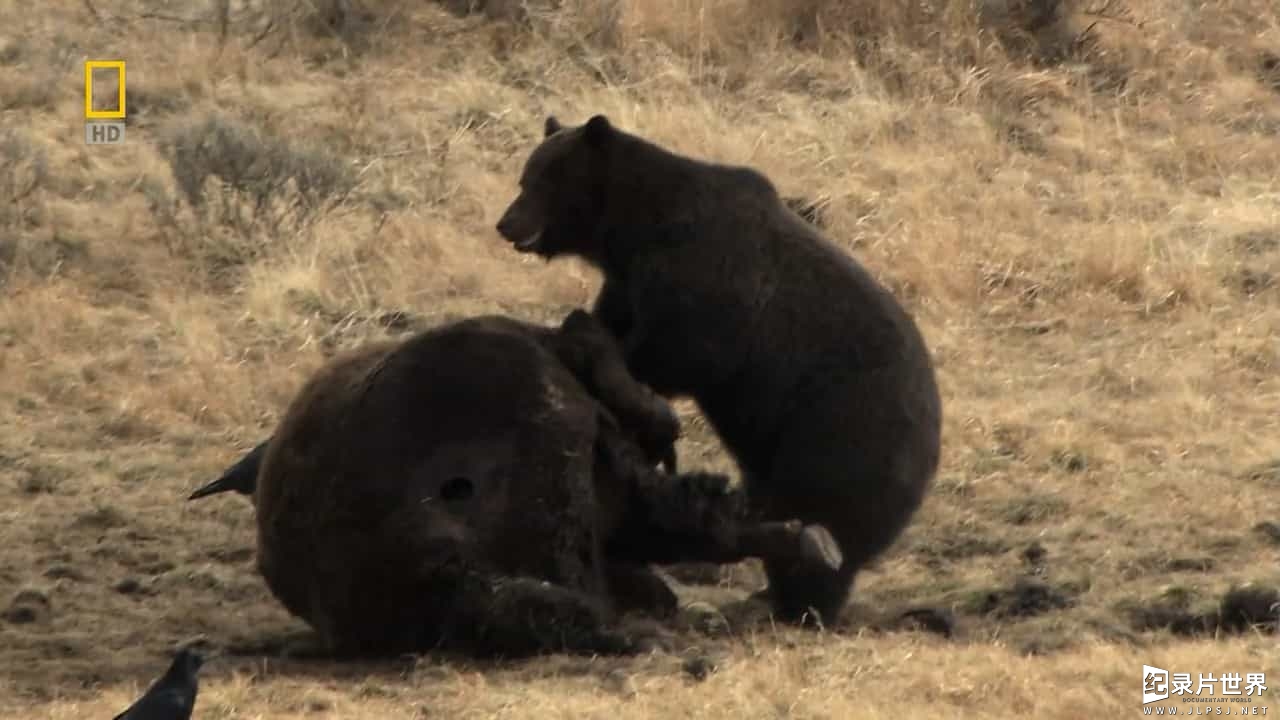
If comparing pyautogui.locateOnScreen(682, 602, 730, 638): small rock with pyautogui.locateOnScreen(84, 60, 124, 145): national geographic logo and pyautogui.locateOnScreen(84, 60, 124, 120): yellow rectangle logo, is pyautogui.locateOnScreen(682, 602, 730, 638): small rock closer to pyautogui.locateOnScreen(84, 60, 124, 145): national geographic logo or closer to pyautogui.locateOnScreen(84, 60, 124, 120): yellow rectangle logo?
pyautogui.locateOnScreen(84, 60, 124, 145): national geographic logo

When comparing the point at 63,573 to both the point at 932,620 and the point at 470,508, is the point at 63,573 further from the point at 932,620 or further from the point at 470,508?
the point at 932,620

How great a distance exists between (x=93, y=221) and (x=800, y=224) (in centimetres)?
617

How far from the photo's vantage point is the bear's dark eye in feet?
22.3

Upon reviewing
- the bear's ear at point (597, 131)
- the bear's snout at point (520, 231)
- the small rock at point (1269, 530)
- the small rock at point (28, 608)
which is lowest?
the small rock at point (28, 608)

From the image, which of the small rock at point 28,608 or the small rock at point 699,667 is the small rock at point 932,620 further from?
the small rock at point 28,608

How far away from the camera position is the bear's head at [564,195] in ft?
26.9

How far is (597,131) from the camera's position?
26.8ft

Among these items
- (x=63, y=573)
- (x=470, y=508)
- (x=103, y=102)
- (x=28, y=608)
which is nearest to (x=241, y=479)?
(x=63, y=573)

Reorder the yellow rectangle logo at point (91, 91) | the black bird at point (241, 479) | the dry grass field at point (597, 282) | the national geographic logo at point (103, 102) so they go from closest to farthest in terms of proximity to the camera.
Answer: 1. the dry grass field at point (597, 282)
2. the black bird at point (241, 479)
3. the national geographic logo at point (103, 102)
4. the yellow rectangle logo at point (91, 91)

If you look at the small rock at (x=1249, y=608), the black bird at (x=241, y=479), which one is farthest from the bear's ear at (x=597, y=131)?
the small rock at (x=1249, y=608)

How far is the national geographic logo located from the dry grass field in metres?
0.12

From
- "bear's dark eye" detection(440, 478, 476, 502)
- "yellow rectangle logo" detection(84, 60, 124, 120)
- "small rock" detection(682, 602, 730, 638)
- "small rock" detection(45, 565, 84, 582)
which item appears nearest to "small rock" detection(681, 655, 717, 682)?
"small rock" detection(682, 602, 730, 638)

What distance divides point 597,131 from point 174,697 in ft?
10.1

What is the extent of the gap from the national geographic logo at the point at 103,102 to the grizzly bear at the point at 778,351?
22.8ft
